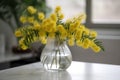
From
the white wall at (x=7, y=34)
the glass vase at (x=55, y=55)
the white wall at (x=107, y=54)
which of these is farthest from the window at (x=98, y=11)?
the glass vase at (x=55, y=55)

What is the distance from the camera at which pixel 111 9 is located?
11.5 feet

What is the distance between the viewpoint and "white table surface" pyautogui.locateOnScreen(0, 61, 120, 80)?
1404 mm

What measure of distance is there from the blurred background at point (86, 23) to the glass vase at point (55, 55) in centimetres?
171

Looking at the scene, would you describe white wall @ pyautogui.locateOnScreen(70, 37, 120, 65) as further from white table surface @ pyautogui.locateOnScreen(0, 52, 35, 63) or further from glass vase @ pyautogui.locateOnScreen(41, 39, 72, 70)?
glass vase @ pyautogui.locateOnScreen(41, 39, 72, 70)

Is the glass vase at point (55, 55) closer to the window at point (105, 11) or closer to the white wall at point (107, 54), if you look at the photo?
the white wall at point (107, 54)

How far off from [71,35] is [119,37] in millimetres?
1927

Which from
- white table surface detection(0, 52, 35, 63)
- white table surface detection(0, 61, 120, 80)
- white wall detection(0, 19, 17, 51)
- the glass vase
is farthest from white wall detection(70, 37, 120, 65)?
the glass vase

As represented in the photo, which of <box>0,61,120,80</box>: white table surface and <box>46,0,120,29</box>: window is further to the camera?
<box>46,0,120,29</box>: window

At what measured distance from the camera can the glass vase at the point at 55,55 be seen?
5.04 feet

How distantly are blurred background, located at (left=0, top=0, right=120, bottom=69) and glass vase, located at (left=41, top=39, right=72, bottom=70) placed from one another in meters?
1.71

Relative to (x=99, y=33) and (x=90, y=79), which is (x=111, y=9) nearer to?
(x=99, y=33)

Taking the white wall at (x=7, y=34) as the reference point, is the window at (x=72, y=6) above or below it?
above

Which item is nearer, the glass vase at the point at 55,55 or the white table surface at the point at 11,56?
the glass vase at the point at 55,55

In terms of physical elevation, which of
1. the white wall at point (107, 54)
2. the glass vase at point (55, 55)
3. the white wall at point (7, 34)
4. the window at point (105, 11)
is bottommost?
the white wall at point (107, 54)
